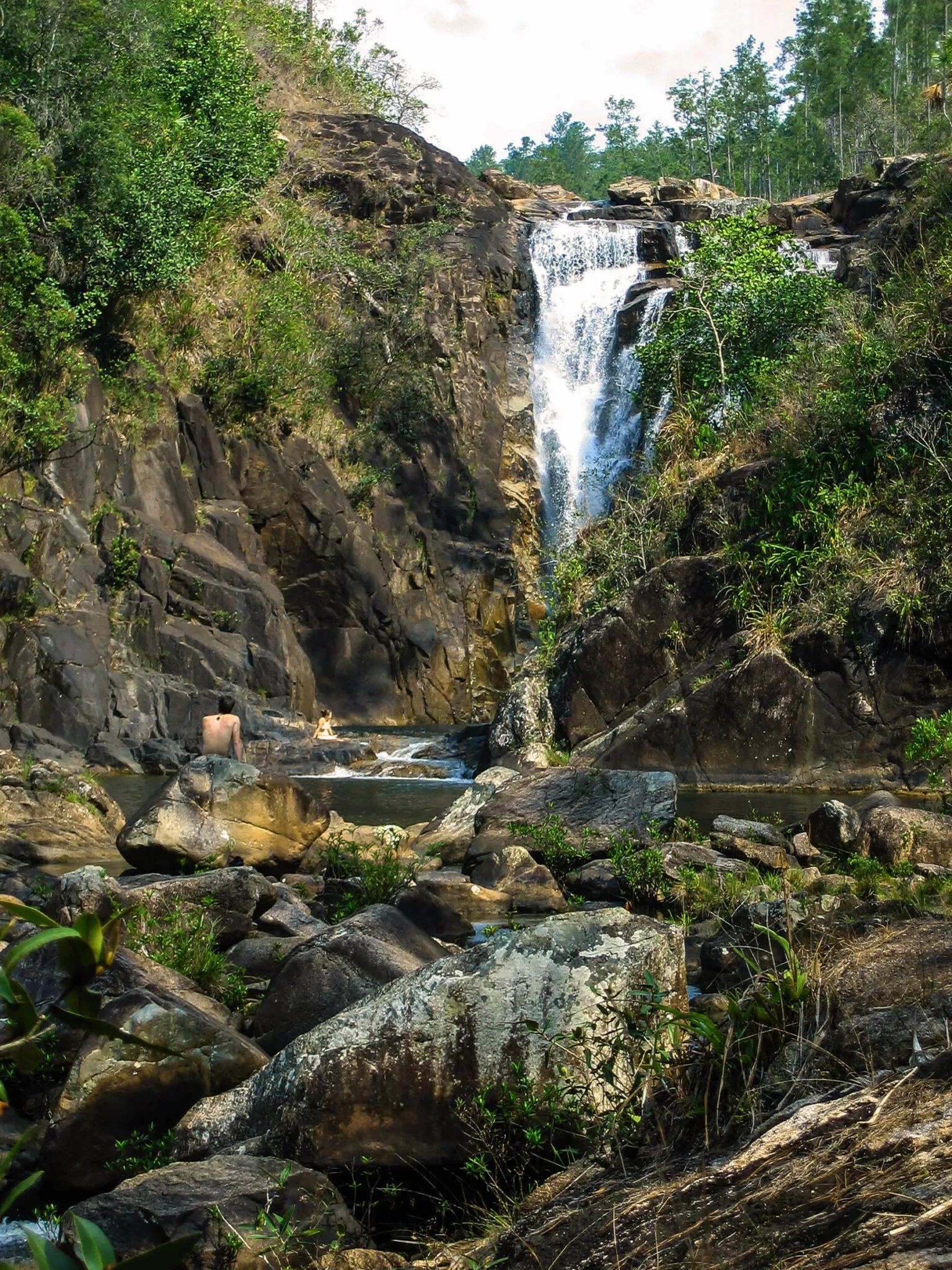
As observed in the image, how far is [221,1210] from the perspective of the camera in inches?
157

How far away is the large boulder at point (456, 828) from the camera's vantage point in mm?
12570

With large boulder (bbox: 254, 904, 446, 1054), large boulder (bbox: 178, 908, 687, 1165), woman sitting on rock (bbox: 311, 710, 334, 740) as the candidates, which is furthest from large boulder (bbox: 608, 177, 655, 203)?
large boulder (bbox: 178, 908, 687, 1165)

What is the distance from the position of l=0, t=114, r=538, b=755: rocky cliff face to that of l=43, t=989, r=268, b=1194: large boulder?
50.3 feet

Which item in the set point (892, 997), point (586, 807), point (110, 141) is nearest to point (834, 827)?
point (586, 807)

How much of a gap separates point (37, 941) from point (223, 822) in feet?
33.3

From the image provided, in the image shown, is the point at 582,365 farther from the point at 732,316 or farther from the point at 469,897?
the point at 469,897

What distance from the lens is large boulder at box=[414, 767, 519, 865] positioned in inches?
495

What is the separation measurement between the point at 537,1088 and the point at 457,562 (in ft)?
89.0

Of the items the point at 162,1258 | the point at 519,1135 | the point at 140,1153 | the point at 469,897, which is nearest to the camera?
the point at 162,1258

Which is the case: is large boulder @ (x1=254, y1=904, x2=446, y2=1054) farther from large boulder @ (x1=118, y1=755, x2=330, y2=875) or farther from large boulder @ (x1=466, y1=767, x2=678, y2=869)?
large boulder @ (x1=466, y1=767, x2=678, y2=869)

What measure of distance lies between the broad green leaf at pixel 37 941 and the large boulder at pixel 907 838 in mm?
9972

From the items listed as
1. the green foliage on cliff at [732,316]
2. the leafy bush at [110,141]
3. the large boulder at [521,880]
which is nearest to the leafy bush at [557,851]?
the large boulder at [521,880]

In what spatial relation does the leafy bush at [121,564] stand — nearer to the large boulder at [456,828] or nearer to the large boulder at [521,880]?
the large boulder at [456,828]

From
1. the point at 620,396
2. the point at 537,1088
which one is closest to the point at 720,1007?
the point at 537,1088
